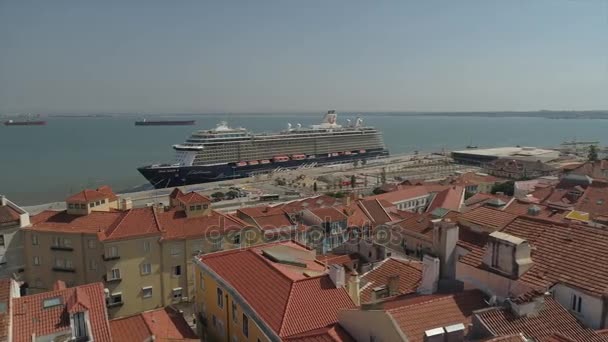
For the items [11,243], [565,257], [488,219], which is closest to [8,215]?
[11,243]

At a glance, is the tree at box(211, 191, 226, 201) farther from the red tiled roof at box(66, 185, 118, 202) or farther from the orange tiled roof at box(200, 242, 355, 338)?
the orange tiled roof at box(200, 242, 355, 338)

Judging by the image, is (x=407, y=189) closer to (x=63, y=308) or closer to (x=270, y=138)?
(x=63, y=308)

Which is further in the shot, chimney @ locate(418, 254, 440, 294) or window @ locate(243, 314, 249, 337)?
window @ locate(243, 314, 249, 337)

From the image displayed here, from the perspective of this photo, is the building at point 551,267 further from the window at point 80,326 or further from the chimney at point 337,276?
the window at point 80,326

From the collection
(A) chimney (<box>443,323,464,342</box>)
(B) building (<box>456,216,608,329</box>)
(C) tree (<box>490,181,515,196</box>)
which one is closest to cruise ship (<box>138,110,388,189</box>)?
(C) tree (<box>490,181,515,196</box>)

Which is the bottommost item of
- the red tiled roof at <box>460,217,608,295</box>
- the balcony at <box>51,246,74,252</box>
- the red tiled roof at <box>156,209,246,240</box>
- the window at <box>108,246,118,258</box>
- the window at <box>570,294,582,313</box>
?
the balcony at <box>51,246,74,252</box>

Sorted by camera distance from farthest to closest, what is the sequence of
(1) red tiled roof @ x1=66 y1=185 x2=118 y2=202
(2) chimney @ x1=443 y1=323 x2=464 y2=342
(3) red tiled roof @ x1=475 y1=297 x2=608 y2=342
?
1. (1) red tiled roof @ x1=66 y1=185 x2=118 y2=202
2. (3) red tiled roof @ x1=475 y1=297 x2=608 y2=342
3. (2) chimney @ x1=443 y1=323 x2=464 y2=342
